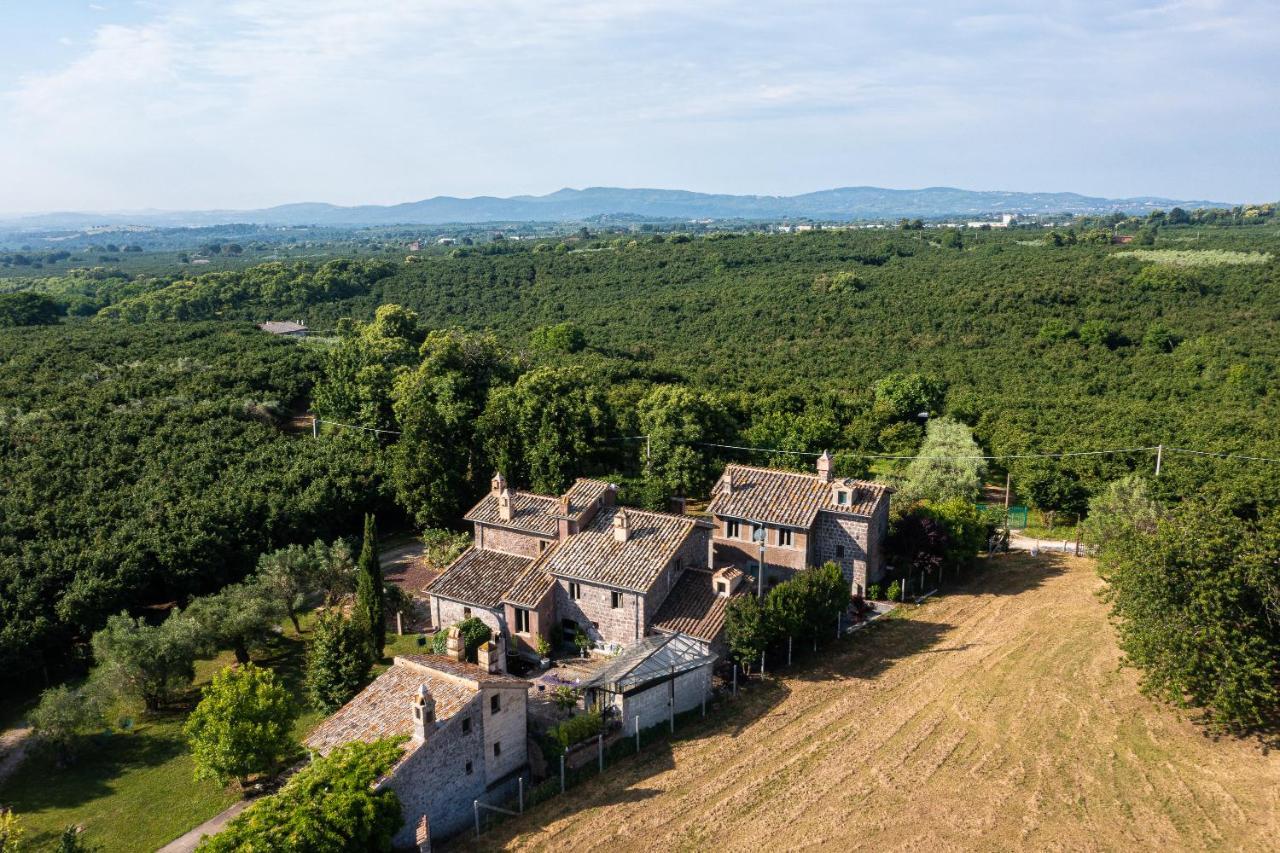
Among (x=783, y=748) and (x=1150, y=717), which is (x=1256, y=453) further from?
(x=783, y=748)

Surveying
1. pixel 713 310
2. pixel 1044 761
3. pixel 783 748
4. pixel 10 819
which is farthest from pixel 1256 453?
pixel 713 310

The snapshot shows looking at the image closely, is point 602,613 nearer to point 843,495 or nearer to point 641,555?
point 641,555

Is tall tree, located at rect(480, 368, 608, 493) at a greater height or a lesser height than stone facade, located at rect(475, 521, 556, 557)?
greater

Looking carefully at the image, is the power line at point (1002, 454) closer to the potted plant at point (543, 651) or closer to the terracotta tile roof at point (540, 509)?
the terracotta tile roof at point (540, 509)

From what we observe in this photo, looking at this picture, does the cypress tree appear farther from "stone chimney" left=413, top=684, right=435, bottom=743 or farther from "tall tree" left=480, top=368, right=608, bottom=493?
"tall tree" left=480, top=368, right=608, bottom=493

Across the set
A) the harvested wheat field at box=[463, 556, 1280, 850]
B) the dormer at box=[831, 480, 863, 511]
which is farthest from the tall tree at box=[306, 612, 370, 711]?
the dormer at box=[831, 480, 863, 511]

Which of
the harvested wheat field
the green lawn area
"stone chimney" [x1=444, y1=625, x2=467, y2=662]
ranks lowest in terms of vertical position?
the green lawn area

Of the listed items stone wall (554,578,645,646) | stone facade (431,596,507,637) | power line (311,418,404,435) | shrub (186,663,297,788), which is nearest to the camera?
→ shrub (186,663,297,788)
